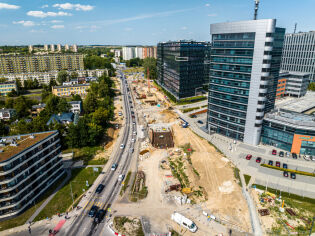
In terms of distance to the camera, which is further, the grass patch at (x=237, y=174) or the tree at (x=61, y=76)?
the tree at (x=61, y=76)

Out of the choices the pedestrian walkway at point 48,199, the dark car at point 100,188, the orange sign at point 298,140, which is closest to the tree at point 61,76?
the pedestrian walkway at point 48,199

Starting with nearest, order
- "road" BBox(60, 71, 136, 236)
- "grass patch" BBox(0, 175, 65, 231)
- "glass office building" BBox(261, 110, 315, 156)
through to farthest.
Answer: "road" BBox(60, 71, 136, 236), "grass patch" BBox(0, 175, 65, 231), "glass office building" BBox(261, 110, 315, 156)

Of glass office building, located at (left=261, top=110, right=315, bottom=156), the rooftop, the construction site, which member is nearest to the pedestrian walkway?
the construction site

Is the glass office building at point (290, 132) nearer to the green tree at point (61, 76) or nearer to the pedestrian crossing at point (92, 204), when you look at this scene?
the pedestrian crossing at point (92, 204)

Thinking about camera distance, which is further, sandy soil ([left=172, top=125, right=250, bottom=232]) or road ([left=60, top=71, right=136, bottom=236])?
sandy soil ([left=172, top=125, right=250, bottom=232])

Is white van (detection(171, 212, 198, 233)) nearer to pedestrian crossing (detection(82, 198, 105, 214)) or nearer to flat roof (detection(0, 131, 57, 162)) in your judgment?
pedestrian crossing (detection(82, 198, 105, 214))

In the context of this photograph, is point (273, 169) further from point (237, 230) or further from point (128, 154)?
point (128, 154)

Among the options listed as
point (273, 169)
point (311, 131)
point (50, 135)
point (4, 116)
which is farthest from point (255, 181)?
point (4, 116)
